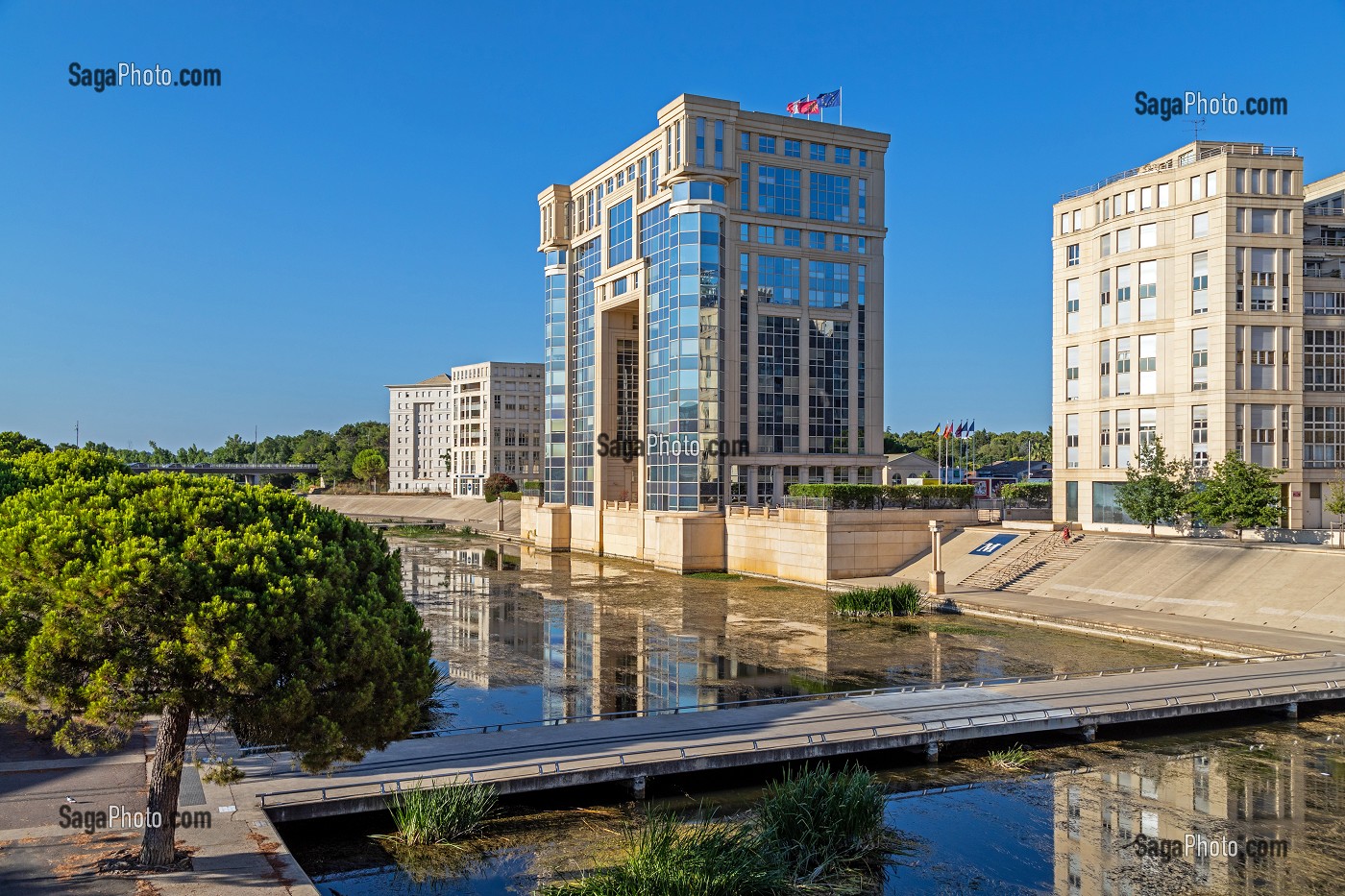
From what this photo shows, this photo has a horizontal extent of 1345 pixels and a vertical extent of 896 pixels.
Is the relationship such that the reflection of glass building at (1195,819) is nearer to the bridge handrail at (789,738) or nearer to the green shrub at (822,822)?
the bridge handrail at (789,738)

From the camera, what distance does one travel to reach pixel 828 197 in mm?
70750

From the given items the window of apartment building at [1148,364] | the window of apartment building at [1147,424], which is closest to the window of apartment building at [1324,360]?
→ the window of apartment building at [1148,364]

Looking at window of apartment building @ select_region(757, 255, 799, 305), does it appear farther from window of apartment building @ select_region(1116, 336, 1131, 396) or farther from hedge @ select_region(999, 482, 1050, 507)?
window of apartment building @ select_region(1116, 336, 1131, 396)

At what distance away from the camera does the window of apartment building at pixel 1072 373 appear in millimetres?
66625

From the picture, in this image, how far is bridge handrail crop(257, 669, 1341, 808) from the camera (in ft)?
57.0

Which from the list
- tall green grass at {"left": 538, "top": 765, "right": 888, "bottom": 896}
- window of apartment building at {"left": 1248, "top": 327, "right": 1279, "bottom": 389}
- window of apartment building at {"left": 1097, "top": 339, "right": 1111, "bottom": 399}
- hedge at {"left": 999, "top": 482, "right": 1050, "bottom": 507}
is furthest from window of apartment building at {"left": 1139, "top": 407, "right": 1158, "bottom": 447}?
tall green grass at {"left": 538, "top": 765, "right": 888, "bottom": 896}

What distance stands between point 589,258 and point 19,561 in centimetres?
6983

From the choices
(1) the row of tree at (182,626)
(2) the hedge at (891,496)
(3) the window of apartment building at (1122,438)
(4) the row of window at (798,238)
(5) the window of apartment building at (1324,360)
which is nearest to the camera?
(1) the row of tree at (182,626)

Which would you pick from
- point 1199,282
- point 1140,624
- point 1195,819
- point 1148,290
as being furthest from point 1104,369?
point 1195,819

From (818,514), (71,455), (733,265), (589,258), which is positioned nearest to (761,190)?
(733,265)

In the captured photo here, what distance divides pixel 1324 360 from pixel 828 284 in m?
32.3

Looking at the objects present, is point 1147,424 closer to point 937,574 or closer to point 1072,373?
point 1072,373

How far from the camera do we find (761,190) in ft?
224

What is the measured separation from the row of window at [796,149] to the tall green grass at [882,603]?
37.6m
